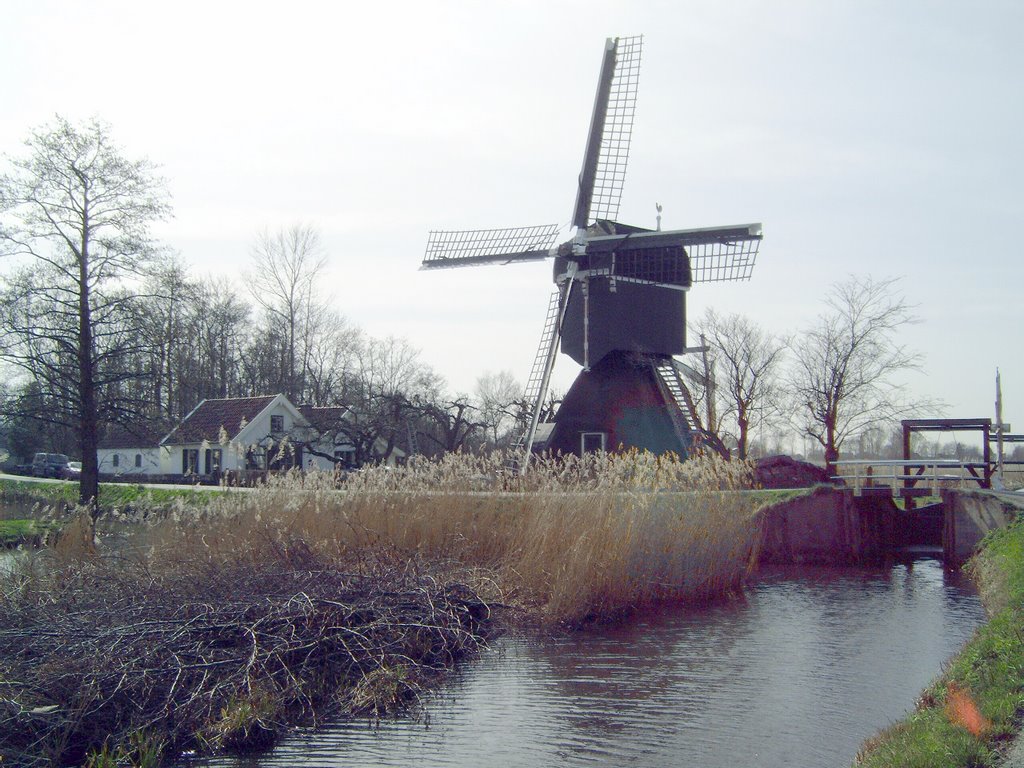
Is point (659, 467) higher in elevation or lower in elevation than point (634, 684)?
higher

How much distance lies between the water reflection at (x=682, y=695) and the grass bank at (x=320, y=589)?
46 centimetres

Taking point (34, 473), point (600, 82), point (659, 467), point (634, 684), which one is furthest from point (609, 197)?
point (34, 473)

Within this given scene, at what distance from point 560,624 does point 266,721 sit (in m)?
4.43

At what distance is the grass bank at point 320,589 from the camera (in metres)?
6.93

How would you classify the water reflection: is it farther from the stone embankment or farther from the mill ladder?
the mill ladder

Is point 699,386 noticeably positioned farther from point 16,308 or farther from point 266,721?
point 266,721

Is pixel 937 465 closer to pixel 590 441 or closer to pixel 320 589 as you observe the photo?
pixel 590 441

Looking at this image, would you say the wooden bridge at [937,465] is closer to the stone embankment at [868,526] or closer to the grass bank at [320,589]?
the stone embankment at [868,526]

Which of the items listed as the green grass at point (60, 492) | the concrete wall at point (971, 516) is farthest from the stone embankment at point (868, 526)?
the green grass at point (60, 492)

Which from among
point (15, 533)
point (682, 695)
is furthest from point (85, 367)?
point (682, 695)

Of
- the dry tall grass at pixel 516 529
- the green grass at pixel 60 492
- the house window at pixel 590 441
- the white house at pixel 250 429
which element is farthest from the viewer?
the white house at pixel 250 429

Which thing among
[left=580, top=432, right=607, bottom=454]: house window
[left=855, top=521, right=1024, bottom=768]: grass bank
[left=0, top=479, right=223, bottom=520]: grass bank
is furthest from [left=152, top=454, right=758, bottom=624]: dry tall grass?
[left=0, top=479, right=223, bottom=520]: grass bank

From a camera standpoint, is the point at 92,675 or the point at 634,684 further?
the point at 634,684

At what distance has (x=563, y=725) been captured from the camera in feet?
24.3
